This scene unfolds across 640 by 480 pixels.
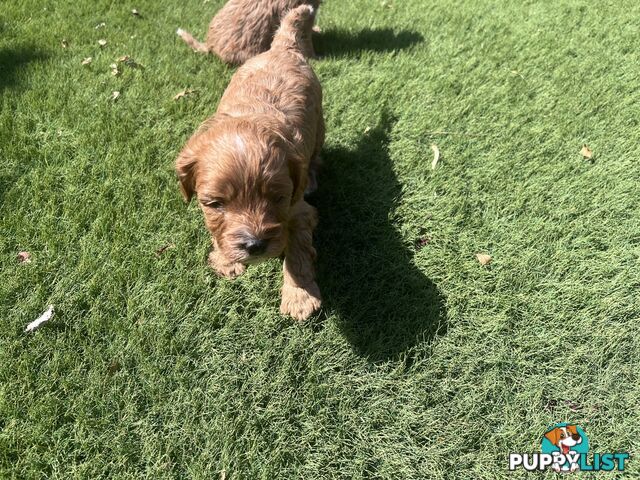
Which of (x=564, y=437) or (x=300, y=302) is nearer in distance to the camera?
(x=564, y=437)

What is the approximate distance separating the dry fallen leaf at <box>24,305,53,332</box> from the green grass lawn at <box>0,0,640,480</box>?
0.18ft

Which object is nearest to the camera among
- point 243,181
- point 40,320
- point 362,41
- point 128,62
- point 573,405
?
point 243,181

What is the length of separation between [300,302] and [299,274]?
202 millimetres

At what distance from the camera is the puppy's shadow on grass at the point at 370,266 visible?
308 centimetres

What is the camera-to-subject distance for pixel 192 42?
5.41m

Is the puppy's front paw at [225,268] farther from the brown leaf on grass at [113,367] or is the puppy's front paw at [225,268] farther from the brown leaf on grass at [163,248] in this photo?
the brown leaf on grass at [113,367]

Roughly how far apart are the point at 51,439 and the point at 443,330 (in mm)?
2598

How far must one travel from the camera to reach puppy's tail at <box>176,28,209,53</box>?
533 cm

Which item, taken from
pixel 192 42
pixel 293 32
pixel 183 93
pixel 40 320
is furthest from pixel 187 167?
pixel 192 42

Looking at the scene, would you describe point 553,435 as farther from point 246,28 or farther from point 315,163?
point 246,28

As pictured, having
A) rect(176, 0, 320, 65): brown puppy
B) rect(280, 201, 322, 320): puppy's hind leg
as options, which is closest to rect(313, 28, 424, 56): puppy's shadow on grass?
rect(176, 0, 320, 65): brown puppy

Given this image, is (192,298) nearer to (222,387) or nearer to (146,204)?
(222,387)

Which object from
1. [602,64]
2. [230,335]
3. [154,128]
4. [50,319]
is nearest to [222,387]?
[230,335]

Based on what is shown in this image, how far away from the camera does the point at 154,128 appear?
431 centimetres
